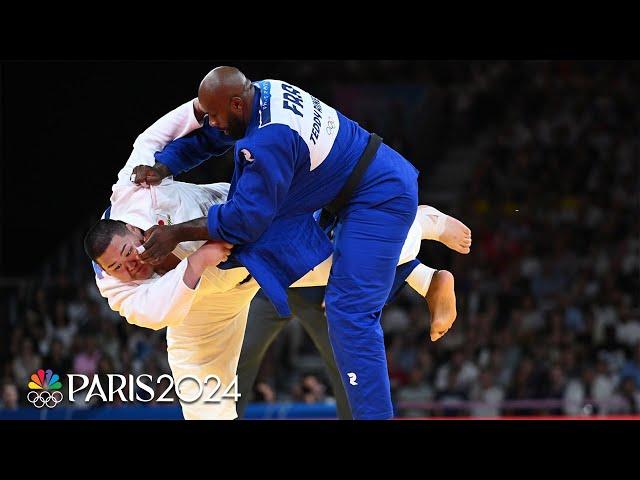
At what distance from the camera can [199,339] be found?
4082mm

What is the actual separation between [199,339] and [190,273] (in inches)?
21.4

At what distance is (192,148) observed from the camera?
4.05 metres

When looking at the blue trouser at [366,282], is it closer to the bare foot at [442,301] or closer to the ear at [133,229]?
the bare foot at [442,301]

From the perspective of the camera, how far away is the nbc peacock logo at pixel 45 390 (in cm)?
414

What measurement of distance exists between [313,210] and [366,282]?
0.38m

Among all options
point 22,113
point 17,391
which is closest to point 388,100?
point 22,113

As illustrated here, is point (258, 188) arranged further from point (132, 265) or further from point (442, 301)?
point (442, 301)

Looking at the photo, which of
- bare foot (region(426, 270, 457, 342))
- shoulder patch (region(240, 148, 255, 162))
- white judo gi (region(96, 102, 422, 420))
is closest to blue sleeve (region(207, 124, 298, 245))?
shoulder patch (region(240, 148, 255, 162))

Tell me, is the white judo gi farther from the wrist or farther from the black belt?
the black belt

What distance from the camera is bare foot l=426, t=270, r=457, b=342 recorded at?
4039 millimetres

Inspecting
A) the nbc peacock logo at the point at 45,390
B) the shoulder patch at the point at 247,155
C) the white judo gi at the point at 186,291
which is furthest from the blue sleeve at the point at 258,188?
the nbc peacock logo at the point at 45,390

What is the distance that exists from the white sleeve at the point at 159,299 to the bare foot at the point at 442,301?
39.2 inches

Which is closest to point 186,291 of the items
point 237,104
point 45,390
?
point 237,104
